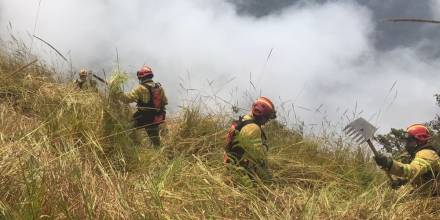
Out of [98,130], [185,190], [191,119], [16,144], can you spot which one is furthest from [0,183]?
[191,119]

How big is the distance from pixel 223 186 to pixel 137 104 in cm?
454

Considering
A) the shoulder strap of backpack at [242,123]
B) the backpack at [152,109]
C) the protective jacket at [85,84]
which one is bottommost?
the shoulder strap of backpack at [242,123]

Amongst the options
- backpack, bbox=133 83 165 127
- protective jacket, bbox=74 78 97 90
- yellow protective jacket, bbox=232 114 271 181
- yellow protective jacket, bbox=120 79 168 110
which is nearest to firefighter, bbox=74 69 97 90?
protective jacket, bbox=74 78 97 90

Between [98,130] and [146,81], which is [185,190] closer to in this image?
[98,130]

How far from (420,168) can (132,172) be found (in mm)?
2335

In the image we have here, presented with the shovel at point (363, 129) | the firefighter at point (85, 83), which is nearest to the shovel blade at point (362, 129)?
the shovel at point (363, 129)

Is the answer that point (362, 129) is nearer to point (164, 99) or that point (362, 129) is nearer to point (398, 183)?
point (398, 183)

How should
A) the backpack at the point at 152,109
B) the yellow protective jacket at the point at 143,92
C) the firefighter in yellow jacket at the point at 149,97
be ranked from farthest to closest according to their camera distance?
the yellow protective jacket at the point at 143,92
the firefighter in yellow jacket at the point at 149,97
the backpack at the point at 152,109

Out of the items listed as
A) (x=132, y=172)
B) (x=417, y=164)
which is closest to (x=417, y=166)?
(x=417, y=164)

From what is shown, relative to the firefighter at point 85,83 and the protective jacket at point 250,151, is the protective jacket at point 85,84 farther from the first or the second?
the protective jacket at point 250,151

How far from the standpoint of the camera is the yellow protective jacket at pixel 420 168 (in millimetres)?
4770

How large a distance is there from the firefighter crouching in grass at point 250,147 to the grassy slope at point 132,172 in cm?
16

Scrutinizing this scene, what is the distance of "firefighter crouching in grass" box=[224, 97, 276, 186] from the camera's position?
179 inches

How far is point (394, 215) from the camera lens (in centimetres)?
332
